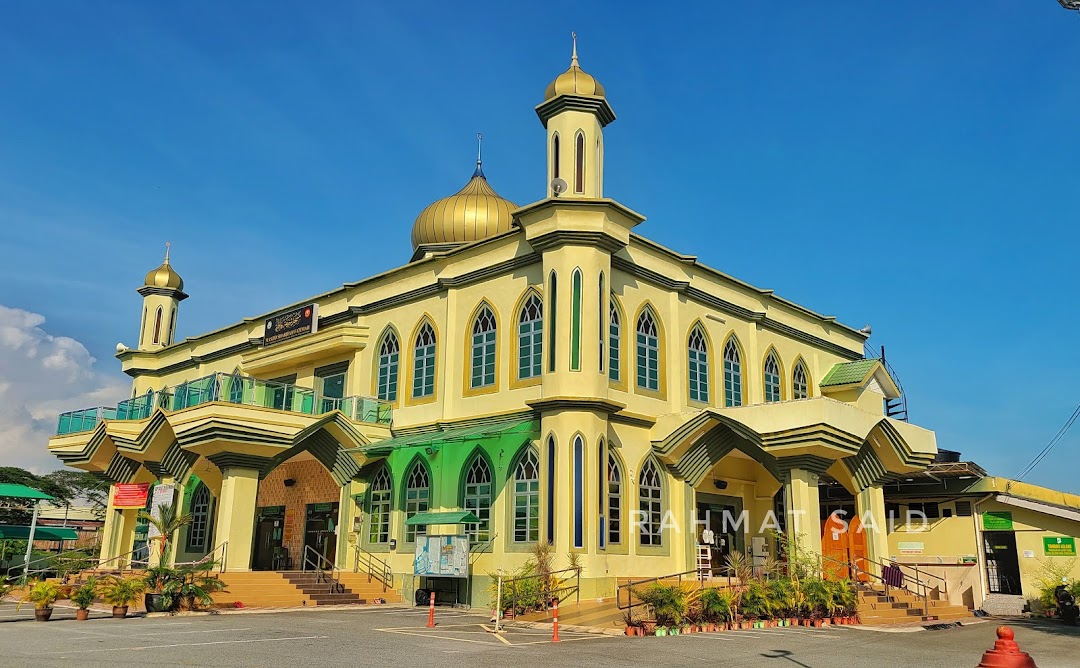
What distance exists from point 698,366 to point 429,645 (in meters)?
13.1

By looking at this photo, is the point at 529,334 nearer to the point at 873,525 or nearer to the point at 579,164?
the point at 579,164

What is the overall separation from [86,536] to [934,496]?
49.4 meters

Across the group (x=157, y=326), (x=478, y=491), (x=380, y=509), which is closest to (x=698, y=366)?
(x=478, y=491)

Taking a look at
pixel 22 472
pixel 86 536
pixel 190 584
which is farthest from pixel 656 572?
pixel 22 472

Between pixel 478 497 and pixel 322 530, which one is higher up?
pixel 478 497

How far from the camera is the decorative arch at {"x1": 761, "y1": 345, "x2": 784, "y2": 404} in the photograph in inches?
1062

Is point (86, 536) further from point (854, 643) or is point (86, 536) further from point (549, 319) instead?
point (854, 643)

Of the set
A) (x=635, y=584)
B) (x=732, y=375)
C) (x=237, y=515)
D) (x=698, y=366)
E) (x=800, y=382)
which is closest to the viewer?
(x=635, y=584)

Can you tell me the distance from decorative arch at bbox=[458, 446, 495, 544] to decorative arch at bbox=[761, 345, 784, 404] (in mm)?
9293

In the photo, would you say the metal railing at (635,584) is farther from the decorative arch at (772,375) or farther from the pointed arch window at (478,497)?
the decorative arch at (772,375)

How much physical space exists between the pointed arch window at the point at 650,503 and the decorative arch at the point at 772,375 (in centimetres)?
616

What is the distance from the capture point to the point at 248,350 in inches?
1217

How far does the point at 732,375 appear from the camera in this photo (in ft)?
84.4

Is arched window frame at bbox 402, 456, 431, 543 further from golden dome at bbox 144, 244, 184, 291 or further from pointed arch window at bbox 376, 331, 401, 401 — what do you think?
golden dome at bbox 144, 244, 184, 291
